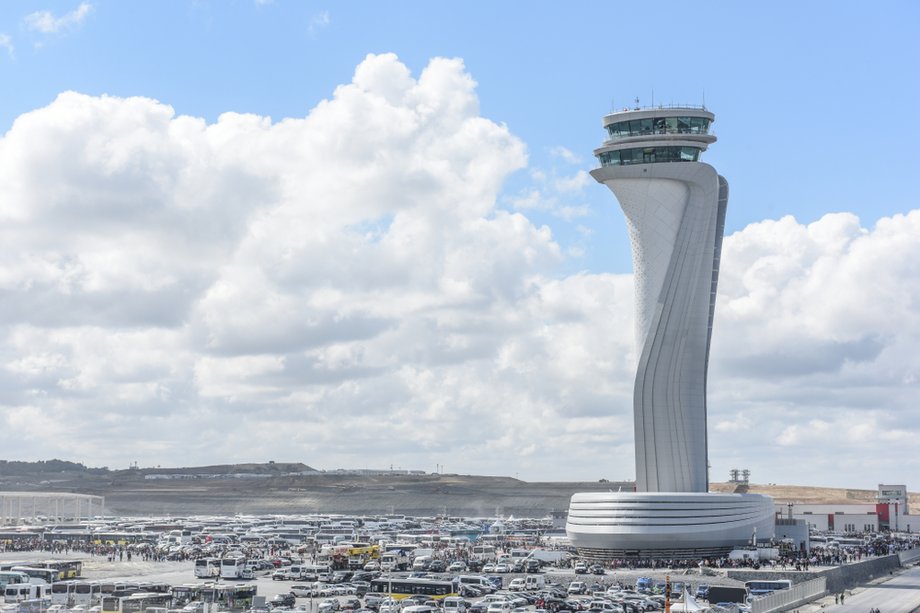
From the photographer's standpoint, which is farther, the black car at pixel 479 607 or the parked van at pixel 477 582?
the parked van at pixel 477 582

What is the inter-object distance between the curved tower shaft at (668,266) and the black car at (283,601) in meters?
55.2

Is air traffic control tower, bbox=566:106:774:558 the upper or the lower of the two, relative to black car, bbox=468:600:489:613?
upper

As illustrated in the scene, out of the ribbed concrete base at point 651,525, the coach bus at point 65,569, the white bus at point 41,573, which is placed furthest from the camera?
the ribbed concrete base at point 651,525

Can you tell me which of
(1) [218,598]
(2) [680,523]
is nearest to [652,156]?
(2) [680,523]

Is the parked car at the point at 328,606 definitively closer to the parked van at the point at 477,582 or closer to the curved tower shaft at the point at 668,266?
the parked van at the point at 477,582

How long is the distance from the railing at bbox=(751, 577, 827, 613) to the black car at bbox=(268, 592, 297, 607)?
26.1 m

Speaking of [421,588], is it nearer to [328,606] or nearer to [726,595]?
[328,606]

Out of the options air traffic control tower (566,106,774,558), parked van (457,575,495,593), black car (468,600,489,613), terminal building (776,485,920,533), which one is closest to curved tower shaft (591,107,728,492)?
air traffic control tower (566,106,774,558)

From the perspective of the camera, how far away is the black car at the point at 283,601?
236 feet

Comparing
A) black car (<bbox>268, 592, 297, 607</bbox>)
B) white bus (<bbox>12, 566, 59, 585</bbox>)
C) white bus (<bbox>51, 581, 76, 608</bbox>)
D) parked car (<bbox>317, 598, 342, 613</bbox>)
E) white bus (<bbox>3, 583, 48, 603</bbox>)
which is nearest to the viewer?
parked car (<bbox>317, 598, 342, 613</bbox>)

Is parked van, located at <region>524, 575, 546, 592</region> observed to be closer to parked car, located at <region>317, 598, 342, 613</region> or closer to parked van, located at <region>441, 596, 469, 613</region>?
parked van, located at <region>441, 596, 469, 613</region>

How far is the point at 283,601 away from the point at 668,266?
196 ft

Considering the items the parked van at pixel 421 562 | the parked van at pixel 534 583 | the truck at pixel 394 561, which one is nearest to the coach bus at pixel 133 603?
the parked van at pixel 534 583

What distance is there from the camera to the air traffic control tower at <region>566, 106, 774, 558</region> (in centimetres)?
11894
